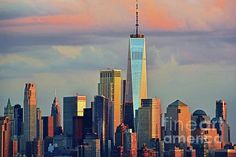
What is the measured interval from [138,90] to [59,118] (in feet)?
26.5

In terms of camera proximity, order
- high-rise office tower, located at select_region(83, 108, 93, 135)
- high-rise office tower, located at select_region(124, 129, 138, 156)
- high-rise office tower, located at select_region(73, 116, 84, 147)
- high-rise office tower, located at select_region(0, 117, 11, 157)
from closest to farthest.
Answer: high-rise office tower, located at select_region(0, 117, 11, 157) → high-rise office tower, located at select_region(124, 129, 138, 156) → high-rise office tower, located at select_region(73, 116, 84, 147) → high-rise office tower, located at select_region(83, 108, 93, 135)

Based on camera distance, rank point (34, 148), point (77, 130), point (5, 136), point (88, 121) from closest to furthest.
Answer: point (34, 148), point (5, 136), point (77, 130), point (88, 121)

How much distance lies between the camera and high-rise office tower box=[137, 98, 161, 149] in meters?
76.0

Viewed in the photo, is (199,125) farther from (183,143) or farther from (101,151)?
(101,151)

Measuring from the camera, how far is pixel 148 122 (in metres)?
79.4

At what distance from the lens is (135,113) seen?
8169cm

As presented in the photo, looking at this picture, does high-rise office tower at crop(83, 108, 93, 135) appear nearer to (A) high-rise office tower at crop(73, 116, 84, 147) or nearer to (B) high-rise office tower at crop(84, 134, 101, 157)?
(A) high-rise office tower at crop(73, 116, 84, 147)

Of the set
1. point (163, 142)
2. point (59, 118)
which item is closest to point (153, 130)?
point (163, 142)

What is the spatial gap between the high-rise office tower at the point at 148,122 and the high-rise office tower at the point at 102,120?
233 cm

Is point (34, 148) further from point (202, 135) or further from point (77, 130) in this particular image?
point (202, 135)

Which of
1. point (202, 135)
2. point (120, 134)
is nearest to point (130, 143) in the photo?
point (120, 134)

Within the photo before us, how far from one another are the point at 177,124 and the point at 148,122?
4349 mm

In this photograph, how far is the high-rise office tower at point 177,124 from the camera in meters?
72.8

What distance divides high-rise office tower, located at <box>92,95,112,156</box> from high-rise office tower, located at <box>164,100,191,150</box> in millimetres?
4316
